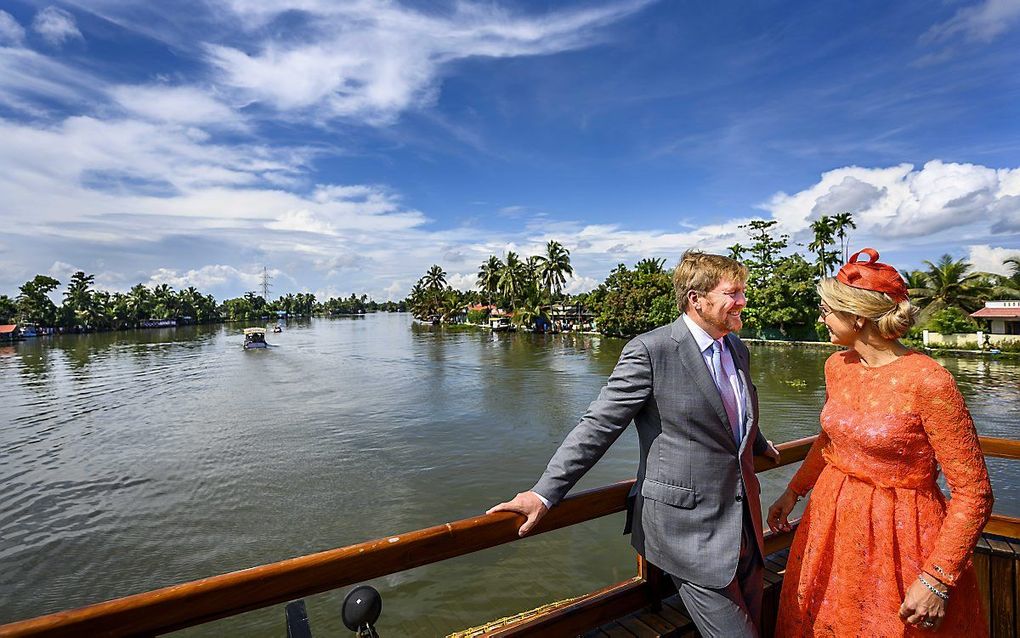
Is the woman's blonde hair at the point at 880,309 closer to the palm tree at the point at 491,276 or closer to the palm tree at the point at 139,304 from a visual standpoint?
the palm tree at the point at 491,276

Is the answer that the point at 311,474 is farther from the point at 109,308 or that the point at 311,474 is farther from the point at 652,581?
the point at 109,308

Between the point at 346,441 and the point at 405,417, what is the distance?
3.58 m

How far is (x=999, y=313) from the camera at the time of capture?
28609mm

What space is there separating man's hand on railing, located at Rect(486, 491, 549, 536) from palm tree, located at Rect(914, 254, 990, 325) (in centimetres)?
4113

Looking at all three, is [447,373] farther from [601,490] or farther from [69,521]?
[601,490]

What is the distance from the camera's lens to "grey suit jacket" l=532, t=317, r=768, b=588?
5.00 feet

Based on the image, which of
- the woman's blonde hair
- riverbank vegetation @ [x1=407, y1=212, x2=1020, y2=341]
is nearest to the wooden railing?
A: the woman's blonde hair

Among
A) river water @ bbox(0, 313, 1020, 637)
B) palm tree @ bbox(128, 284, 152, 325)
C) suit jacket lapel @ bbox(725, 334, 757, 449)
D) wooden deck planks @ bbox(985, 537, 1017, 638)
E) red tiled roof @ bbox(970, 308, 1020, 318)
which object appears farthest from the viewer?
palm tree @ bbox(128, 284, 152, 325)

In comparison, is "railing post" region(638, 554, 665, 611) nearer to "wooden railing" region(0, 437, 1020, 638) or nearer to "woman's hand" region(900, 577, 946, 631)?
"wooden railing" region(0, 437, 1020, 638)

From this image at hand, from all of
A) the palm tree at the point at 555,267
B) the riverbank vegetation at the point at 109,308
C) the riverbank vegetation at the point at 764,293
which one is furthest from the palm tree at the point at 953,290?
the riverbank vegetation at the point at 109,308

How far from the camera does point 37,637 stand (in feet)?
3.25

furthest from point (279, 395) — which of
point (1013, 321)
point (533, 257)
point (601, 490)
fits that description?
point (533, 257)

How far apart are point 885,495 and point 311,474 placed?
1405 centimetres

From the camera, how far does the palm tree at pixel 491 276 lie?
73.9 m
